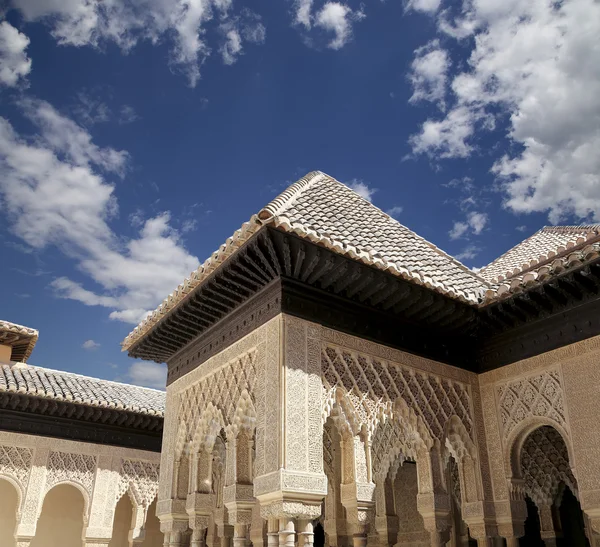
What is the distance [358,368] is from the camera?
5984mm

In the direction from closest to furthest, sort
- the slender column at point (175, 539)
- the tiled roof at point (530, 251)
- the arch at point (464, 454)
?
the arch at point (464, 454)
the slender column at point (175, 539)
the tiled roof at point (530, 251)

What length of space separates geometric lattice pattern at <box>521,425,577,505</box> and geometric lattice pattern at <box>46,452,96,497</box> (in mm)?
7026

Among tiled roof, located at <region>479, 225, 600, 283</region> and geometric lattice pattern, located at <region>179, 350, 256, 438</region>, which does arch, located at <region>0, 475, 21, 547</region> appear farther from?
tiled roof, located at <region>479, 225, 600, 283</region>

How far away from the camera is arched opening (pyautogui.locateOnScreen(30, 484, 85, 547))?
12.3m

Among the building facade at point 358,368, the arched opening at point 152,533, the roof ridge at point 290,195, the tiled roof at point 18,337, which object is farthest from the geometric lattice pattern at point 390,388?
the arched opening at point 152,533

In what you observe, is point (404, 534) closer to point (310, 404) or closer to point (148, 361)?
point (148, 361)

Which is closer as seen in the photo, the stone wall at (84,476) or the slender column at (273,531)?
the slender column at (273,531)

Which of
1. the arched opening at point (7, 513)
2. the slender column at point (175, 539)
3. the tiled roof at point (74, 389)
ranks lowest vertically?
the slender column at point (175, 539)

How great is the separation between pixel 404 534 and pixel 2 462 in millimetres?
6540

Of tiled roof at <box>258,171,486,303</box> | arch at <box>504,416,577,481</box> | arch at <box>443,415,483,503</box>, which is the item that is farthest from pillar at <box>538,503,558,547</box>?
tiled roof at <box>258,171,486,303</box>

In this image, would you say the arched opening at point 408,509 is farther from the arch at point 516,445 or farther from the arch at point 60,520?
the arch at point 60,520

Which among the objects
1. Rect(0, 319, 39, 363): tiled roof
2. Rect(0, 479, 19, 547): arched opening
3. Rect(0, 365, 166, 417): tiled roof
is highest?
Rect(0, 319, 39, 363): tiled roof

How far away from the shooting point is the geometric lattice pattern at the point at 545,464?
837cm

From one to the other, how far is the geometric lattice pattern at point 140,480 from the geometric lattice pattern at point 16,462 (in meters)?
1.61
